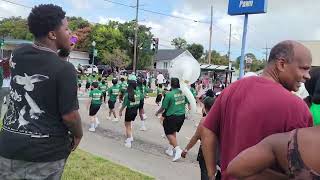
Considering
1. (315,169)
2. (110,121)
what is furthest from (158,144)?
(315,169)

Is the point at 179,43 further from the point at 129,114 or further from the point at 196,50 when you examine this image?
the point at 129,114

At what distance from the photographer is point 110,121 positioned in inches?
639

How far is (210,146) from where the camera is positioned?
3.28 meters

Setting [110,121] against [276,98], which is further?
[110,121]

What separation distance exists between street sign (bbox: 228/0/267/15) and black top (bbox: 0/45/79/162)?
17.4 feet

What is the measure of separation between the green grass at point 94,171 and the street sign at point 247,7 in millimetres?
3186

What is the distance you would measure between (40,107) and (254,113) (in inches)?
52.1

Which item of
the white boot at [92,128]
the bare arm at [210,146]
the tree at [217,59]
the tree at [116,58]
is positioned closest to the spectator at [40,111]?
the bare arm at [210,146]

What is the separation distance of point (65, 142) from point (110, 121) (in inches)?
521

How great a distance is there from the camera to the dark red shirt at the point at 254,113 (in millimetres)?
2607

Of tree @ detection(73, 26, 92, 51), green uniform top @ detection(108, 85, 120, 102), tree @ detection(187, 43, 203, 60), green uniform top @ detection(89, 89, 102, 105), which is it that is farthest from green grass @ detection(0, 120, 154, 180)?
tree @ detection(187, 43, 203, 60)

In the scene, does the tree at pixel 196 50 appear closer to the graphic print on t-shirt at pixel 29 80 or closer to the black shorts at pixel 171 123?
the black shorts at pixel 171 123

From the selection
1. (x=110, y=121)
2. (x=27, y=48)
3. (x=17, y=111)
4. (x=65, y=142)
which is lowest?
(x=110, y=121)

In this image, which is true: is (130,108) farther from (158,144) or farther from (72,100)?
(72,100)
